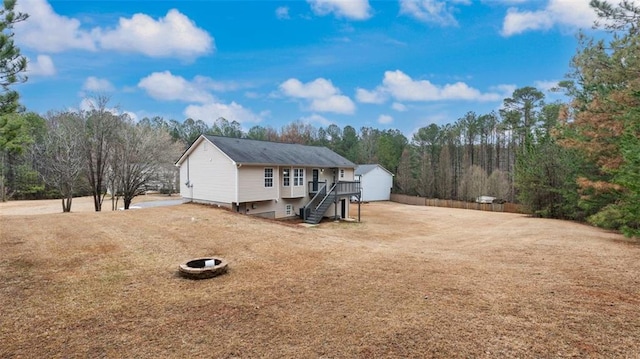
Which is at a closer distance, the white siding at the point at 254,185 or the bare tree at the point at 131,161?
the white siding at the point at 254,185

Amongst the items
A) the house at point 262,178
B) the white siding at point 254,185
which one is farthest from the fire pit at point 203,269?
the white siding at point 254,185

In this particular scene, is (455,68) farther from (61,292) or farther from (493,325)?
(61,292)

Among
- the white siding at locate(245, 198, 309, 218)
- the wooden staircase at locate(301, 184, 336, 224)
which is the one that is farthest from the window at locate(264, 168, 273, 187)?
the wooden staircase at locate(301, 184, 336, 224)

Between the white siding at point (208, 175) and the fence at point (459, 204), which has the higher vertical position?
the white siding at point (208, 175)

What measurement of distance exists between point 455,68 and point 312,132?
110ft

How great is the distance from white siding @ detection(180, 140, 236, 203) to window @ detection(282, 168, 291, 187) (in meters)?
3.74

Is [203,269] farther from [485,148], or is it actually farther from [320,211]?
[485,148]

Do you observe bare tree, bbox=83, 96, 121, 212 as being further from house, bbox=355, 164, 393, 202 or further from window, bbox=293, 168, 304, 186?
house, bbox=355, 164, 393, 202

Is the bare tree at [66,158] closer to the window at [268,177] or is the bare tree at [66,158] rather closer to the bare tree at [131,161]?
the bare tree at [131,161]

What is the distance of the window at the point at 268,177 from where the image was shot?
18.6 metres

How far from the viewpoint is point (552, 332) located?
13.7 ft

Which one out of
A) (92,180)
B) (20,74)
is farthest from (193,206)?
(20,74)

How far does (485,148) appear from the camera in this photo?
45.0m

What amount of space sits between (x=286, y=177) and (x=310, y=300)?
14.8 meters
